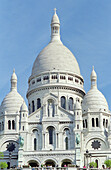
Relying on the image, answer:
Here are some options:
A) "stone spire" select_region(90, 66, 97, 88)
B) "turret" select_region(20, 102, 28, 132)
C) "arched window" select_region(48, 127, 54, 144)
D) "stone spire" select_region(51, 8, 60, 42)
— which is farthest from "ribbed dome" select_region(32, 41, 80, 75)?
"arched window" select_region(48, 127, 54, 144)

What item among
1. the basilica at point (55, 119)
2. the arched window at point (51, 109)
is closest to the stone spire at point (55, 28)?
the basilica at point (55, 119)

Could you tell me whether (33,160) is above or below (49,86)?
below

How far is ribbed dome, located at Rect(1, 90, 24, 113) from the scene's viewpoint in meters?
118

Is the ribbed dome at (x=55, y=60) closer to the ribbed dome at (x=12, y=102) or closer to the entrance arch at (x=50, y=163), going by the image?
the ribbed dome at (x=12, y=102)

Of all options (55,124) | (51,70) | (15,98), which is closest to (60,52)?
(51,70)

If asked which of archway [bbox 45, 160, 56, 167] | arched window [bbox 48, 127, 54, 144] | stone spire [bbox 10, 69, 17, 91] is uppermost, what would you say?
stone spire [bbox 10, 69, 17, 91]

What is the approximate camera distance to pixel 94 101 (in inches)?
4626

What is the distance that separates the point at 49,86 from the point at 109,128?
16.6m

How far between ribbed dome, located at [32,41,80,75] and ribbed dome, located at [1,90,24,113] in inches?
297

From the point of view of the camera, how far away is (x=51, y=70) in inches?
4850

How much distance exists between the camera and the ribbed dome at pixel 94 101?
11681 centimetres

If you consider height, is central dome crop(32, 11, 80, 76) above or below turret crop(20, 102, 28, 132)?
above

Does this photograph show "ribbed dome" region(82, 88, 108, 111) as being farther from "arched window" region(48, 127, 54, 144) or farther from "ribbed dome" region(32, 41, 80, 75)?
"arched window" region(48, 127, 54, 144)

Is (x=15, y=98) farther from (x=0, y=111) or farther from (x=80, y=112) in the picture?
(x=80, y=112)
